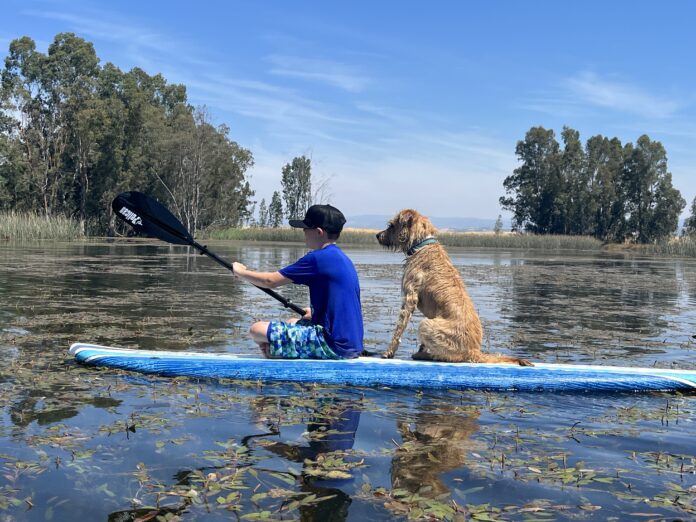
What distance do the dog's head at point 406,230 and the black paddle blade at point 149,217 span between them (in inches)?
96.9

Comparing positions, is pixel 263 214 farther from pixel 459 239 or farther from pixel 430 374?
pixel 430 374

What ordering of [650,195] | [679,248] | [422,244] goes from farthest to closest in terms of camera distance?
[650,195], [679,248], [422,244]

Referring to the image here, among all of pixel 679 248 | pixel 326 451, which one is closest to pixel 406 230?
pixel 326 451

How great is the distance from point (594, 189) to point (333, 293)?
77.3 metres

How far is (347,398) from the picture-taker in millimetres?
5695

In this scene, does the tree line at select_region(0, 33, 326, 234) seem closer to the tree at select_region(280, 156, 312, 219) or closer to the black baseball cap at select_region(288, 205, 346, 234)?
the tree at select_region(280, 156, 312, 219)

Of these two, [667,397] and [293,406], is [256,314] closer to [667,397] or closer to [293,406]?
[293,406]

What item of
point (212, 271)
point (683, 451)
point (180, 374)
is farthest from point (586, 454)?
point (212, 271)

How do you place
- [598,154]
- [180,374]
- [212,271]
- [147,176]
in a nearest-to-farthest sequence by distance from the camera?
[180,374], [212,271], [147,176], [598,154]

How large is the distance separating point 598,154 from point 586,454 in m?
80.4

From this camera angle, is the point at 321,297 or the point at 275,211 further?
the point at 275,211

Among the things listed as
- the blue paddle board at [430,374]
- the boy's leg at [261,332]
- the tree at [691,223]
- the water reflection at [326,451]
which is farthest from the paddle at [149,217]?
the tree at [691,223]

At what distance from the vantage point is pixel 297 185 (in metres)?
87.5

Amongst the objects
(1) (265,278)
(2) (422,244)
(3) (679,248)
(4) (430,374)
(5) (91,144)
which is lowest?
(4) (430,374)
